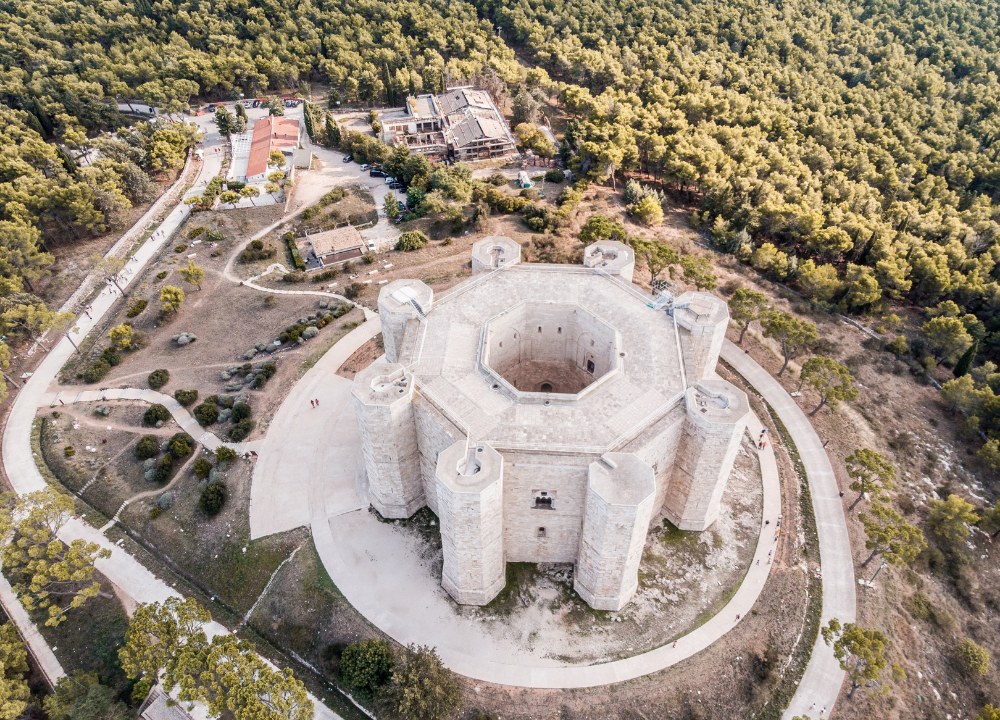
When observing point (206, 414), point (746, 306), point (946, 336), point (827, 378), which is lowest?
point (206, 414)

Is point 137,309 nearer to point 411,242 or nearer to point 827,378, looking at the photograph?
point 411,242

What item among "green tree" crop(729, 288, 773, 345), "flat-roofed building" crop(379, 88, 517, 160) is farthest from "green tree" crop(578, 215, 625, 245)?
"flat-roofed building" crop(379, 88, 517, 160)

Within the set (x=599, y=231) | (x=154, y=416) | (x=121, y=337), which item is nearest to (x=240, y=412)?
(x=154, y=416)

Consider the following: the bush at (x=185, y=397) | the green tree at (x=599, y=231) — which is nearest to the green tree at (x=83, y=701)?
the bush at (x=185, y=397)

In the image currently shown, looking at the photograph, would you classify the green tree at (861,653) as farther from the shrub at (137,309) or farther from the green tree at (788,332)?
the shrub at (137,309)

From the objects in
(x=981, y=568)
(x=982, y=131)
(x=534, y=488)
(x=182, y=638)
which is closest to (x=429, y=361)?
(x=534, y=488)
